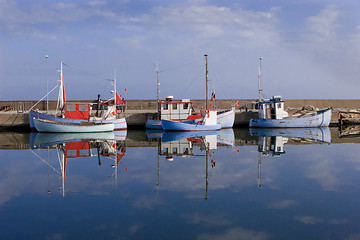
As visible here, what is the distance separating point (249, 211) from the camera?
7.24 meters

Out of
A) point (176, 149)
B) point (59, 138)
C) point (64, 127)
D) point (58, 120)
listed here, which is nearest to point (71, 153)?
point (176, 149)

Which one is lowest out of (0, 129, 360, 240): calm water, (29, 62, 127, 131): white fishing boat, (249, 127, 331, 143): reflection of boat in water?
(0, 129, 360, 240): calm water

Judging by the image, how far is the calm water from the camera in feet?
20.5

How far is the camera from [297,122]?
30.6m

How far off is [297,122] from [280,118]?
61.5 inches

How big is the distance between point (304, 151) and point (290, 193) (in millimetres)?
8426

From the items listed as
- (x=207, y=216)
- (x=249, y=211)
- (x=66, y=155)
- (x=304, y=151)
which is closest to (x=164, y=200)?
(x=207, y=216)

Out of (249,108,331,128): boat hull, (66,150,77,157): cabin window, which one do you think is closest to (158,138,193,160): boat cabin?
(66,150,77,157): cabin window

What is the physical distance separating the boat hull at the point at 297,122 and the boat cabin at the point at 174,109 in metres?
6.51

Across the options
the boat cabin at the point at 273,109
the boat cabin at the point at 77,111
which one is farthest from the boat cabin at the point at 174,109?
the boat cabin at the point at 273,109

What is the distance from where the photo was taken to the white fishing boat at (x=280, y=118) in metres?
30.6

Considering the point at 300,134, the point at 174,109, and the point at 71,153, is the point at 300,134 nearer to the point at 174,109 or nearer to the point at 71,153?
the point at 174,109

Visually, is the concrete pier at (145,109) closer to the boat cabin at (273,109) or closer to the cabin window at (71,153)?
the boat cabin at (273,109)

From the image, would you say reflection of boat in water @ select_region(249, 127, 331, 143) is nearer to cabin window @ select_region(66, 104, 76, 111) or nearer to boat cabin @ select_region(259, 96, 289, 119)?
boat cabin @ select_region(259, 96, 289, 119)
